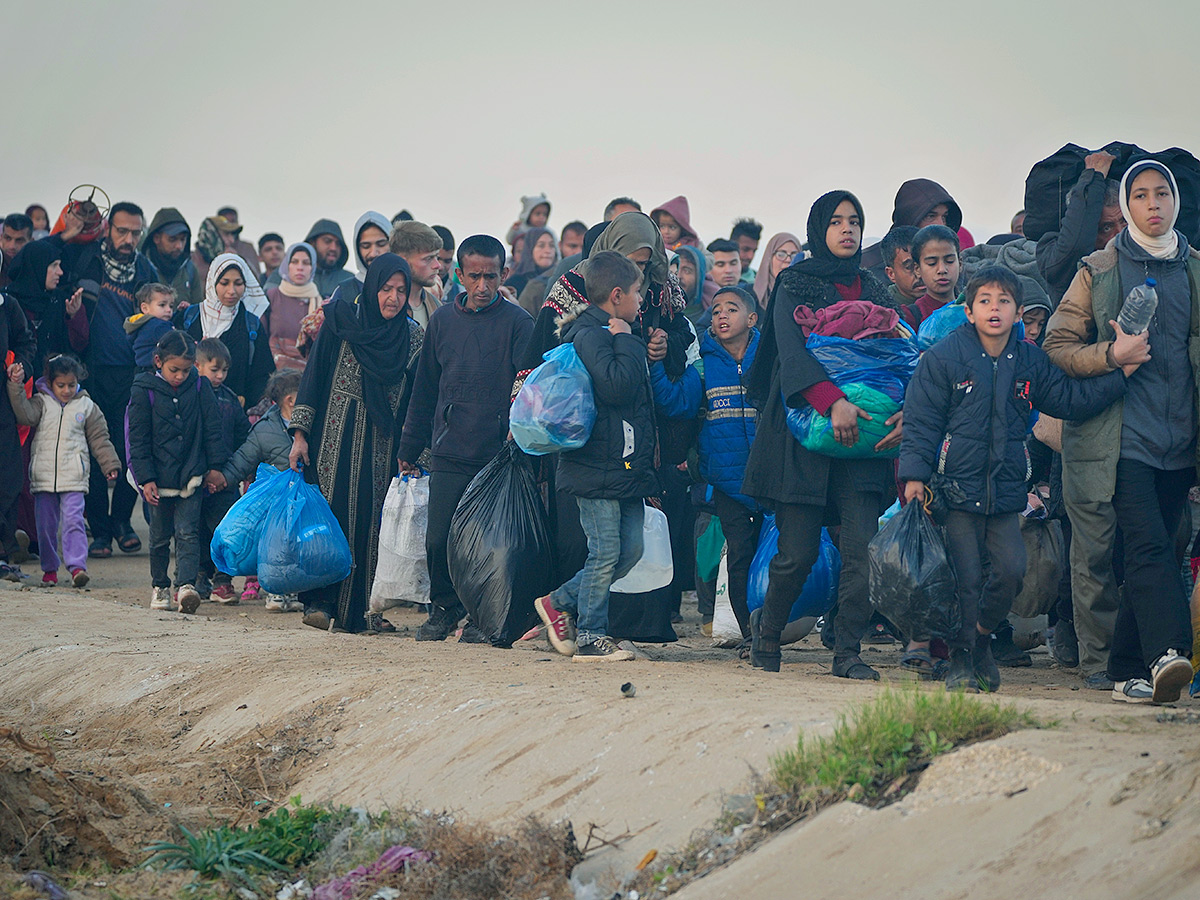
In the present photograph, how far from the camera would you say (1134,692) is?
5418 mm

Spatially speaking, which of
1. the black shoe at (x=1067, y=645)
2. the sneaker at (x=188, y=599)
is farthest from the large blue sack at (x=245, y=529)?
the black shoe at (x=1067, y=645)

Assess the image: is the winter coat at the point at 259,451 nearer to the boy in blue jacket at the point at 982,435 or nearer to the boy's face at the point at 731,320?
the boy's face at the point at 731,320

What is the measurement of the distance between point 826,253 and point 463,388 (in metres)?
2.34

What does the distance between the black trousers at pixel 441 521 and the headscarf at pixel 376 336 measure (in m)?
0.93

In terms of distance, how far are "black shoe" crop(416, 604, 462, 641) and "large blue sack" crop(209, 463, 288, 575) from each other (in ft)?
3.64

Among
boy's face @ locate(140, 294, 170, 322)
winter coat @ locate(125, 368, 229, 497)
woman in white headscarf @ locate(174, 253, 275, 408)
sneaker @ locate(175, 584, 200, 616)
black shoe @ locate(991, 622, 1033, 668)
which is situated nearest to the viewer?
black shoe @ locate(991, 622, 1033, 668)

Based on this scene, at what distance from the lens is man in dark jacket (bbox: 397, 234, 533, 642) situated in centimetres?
771

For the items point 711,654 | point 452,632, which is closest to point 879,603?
point 711,654

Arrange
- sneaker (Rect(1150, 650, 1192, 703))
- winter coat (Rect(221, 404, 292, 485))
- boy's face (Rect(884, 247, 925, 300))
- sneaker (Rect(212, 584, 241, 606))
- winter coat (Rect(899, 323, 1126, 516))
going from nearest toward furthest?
1. sneaker (Rect(1150, 650, 1192, 703))
2. winter coat (Rect(899, 323, 1126, 516))
3. boy's face (Rect(884, 247, 925, 300))
4. winter coat (Rect(221, 404, 292, 485))
5. sneaker (Rect(212, 584, 241, 606))

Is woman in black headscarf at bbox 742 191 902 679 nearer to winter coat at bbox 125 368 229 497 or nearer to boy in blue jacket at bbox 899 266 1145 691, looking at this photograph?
boy in blue jacket at bbox 899 266 1145 691

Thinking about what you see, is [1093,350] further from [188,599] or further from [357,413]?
[188,599]

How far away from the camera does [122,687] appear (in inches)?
262

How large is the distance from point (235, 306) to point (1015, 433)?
6.82 meters

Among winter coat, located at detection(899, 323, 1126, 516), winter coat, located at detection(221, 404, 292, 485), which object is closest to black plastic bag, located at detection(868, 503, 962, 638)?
winter coat, located at detection(899, 323, 1126, 516)
